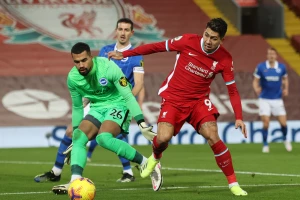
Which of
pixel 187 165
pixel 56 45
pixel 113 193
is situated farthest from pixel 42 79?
pixel 113 193

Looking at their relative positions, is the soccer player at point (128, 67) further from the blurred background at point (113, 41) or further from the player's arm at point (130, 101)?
the blurred background at point (113, 41)

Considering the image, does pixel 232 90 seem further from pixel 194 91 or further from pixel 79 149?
pixel 79 149

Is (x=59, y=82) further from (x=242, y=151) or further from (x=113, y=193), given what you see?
(x=113, y=193)

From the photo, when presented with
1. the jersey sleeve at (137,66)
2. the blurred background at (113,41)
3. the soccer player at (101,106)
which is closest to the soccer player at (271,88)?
the blurred background at (113,41)

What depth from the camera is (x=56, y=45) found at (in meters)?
25.1

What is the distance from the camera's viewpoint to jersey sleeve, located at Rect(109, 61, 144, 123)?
31.7ft

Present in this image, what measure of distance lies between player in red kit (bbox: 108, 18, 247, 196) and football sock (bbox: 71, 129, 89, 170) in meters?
0.84

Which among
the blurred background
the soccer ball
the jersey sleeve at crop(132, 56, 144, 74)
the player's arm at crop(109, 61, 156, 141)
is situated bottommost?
the blurred background

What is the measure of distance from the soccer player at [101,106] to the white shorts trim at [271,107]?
29.1ft

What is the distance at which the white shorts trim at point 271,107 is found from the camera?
19078mm

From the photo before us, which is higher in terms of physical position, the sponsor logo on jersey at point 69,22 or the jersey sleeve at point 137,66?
the jersey sleeve at point 137,66

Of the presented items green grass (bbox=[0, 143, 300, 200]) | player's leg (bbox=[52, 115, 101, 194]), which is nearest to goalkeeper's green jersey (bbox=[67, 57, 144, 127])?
player's leg (bbox=[52, 115, 101, 194])

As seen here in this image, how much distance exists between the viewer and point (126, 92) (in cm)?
984

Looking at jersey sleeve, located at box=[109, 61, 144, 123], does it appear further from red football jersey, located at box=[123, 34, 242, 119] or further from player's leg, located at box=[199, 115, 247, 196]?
player's leg, located at box=[199, 115, 247, 196]
